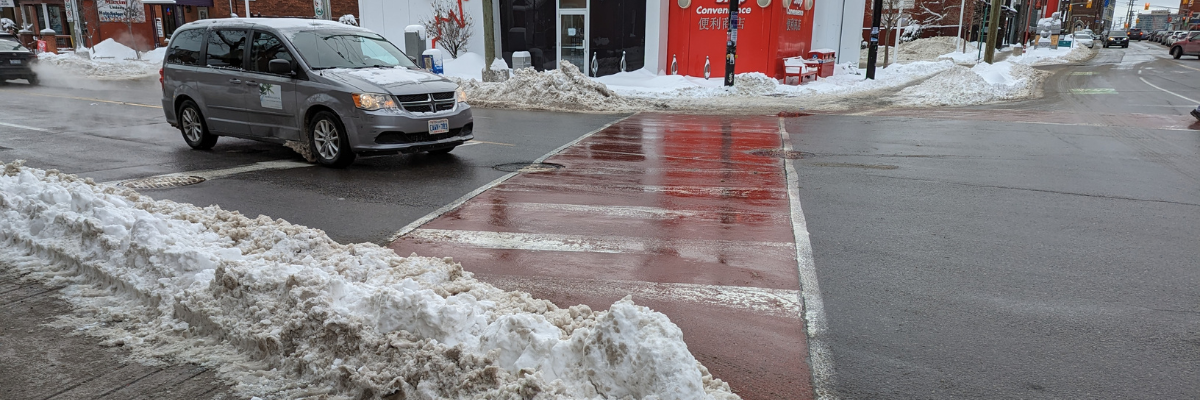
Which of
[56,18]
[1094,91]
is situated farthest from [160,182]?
[56,18]

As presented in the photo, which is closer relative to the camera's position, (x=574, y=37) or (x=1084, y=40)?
(x=574, y=37)

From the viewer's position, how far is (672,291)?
5.12m

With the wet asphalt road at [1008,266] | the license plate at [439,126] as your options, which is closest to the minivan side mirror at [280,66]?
the license plate at [439,126]

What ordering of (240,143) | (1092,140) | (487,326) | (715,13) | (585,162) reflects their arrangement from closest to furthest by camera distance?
(487,326) → (585,162) → (240,143) → (1092,140) → (715,13)

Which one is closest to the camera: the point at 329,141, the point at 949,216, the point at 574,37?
the point at 949,216

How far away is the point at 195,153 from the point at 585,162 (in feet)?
18.0

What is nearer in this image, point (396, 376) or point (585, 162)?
point (396, 376)

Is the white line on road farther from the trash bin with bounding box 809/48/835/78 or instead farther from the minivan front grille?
the trash bin with bounding box 809/48/835/78

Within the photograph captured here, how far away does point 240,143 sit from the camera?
1196cm

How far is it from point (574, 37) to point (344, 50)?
17499mm

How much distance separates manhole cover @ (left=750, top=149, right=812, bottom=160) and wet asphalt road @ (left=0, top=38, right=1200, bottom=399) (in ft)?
1.45

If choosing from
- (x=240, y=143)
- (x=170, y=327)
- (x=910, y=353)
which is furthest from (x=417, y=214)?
(x=240, y=143)

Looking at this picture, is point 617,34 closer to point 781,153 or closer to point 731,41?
point 731,41

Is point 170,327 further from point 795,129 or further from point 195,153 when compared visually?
point 795,129
